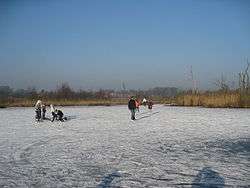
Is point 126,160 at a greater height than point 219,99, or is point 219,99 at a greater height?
point 219,99

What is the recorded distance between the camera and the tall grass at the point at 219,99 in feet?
Answer: 108

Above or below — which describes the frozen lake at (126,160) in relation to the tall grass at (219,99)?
below

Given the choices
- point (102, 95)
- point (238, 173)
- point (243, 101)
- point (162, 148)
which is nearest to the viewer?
point (238, 173)

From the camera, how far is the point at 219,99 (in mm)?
34219

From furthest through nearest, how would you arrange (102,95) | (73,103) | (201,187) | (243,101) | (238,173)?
(102,95), (73,103), (243,101), (238,173), (201,187)

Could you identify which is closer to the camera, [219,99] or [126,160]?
[126,160]

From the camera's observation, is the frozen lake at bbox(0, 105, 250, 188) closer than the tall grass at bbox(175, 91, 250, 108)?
Yes

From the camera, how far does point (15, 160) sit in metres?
8.67

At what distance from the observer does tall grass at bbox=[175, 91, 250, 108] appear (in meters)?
32.9

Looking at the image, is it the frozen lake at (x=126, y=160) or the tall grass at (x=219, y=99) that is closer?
the frozen lake at (x=126, y=160)

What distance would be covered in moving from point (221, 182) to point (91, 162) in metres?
3.16

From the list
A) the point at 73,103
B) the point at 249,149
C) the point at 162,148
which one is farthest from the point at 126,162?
the point at 73,103

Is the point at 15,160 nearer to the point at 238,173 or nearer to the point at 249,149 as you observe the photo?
the point at 238,173

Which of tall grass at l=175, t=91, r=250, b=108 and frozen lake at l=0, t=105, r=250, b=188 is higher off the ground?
tall grass at l=175, t=91, r=250, b=108
